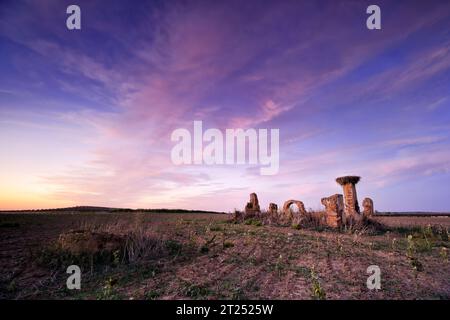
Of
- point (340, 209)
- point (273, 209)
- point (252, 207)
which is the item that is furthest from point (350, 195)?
point (252, 207)

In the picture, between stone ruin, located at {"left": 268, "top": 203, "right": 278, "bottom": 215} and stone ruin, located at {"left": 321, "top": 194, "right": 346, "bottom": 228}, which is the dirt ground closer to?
stone ruin, located at {"left": 321, "top": 194, "right": 346, "bottom": 228}

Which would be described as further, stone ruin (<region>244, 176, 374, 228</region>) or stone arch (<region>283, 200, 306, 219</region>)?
stone arch (<region>283, 200, 306, 219</region>)

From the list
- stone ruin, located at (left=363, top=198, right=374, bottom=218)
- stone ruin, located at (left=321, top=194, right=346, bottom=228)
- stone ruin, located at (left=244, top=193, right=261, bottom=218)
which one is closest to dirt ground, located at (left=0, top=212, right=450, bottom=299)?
stone ruin, located at (left=321, top=194, right=346, bottom=228)

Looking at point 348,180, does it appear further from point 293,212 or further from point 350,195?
point 293,212

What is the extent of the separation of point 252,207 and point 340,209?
290 inches

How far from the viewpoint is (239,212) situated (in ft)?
72.7

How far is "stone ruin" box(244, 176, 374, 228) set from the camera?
1662 centimetres

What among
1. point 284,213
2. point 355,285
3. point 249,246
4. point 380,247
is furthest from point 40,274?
point 284,213

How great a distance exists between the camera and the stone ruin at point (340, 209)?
16.6m

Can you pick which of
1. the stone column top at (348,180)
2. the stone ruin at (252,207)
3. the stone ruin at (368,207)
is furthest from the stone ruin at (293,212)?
the stone ruin at (368,207)

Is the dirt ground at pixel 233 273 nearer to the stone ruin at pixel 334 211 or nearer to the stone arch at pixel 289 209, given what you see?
the stone ruin at pixel 334 211

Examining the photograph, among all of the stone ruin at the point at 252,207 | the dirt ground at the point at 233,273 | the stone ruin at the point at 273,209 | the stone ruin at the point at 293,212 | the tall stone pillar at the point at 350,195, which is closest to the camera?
the dirt ground at the point at 233,273
